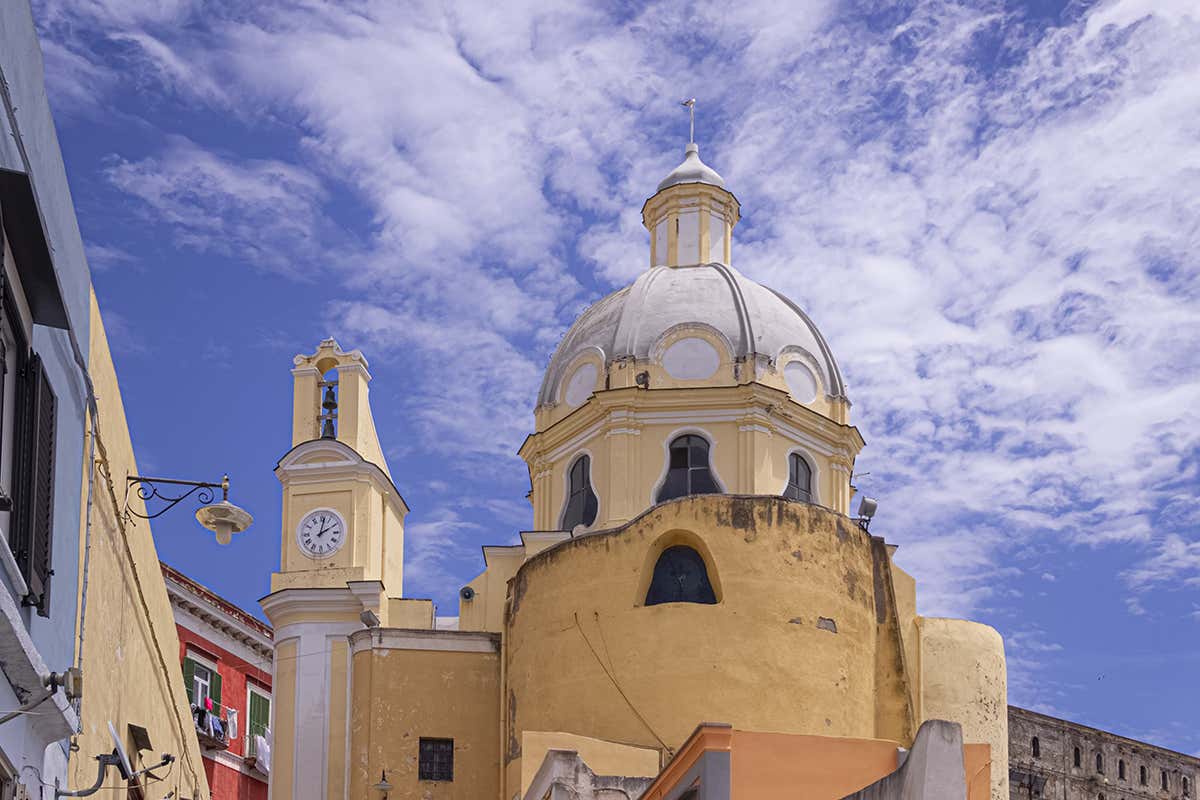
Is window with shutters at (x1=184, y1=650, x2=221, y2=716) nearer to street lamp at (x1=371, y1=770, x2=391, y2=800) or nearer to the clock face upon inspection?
the clock face

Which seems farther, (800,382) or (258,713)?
(258,713)

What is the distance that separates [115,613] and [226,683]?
78.6 feet

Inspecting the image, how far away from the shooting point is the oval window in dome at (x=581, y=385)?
1522 inches

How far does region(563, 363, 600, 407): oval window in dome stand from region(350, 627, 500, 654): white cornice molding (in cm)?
584

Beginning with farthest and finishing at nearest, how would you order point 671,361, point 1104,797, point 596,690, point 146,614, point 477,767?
point 1104,797, point 671,361, point 477,767, point 596,690, point 146,614

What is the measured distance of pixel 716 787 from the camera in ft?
58.8

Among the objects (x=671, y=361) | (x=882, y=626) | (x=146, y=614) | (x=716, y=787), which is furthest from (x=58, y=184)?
(x=671, y=361)

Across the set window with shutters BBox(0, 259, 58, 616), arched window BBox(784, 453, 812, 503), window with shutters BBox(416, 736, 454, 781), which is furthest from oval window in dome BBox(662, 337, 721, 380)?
window with shutters BBox(0, 259, 58, 616)

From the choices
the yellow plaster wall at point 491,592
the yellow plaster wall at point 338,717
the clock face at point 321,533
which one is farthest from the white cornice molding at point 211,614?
the yellow plaster wall at point 491,592

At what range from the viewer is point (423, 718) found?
3403cm

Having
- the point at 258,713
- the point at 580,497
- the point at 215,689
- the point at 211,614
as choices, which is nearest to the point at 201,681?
the point at 215,689

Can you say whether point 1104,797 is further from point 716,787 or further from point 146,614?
point 146,614

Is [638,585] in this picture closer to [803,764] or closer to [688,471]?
[688,471]

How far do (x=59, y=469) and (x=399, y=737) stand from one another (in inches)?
929
